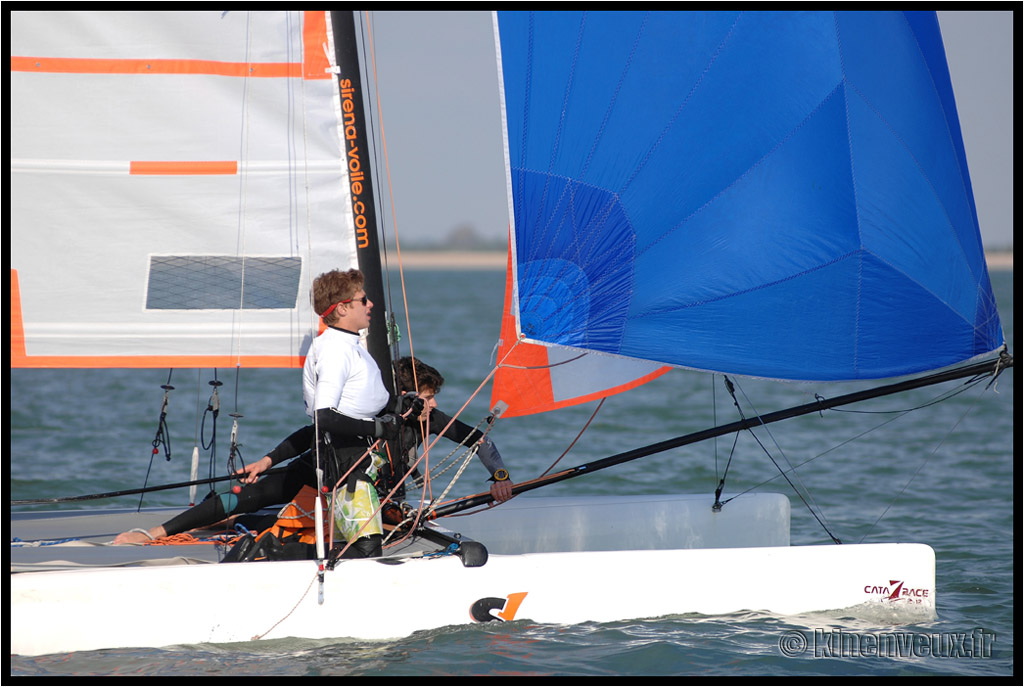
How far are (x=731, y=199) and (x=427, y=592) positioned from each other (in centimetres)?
158

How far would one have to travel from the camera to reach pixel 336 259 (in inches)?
150

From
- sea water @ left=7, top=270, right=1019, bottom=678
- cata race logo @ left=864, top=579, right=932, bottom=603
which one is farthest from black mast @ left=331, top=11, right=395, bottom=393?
cata race logo @ left=864, top=579, right=932, bottom=603

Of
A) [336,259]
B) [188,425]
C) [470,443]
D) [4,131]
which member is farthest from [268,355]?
[188,425]

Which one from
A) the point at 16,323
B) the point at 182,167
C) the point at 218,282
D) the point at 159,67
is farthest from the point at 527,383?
the point at 16,323

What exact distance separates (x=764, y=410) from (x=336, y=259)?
23.4 feet

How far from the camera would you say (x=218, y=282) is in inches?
148

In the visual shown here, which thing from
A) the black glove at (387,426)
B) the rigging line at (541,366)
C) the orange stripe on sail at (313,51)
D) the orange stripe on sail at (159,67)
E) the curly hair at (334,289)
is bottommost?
the black glove at (387,426)

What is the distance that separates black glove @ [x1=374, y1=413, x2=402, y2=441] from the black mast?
12.5 inches

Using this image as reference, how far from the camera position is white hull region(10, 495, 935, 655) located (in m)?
3.03

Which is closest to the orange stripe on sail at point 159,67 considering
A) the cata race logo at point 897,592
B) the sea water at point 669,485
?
the sea water at point 669,485

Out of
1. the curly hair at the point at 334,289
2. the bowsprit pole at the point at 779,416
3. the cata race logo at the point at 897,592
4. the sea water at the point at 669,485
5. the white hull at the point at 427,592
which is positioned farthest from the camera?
Answer: the bowsprit pole at the point at 779,416

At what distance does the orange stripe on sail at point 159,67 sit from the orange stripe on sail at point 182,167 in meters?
0.30

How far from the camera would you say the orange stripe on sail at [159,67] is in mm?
3658

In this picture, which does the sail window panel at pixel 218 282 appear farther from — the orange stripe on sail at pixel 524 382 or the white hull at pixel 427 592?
the white hull at pixel 427 592
